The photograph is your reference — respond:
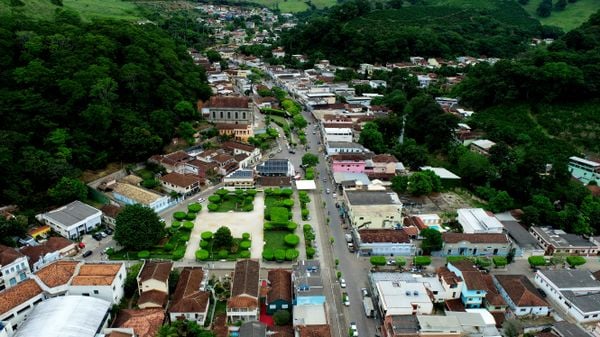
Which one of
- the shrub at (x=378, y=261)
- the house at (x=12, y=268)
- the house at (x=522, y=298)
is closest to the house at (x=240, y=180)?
the shrub at (x=378, y=261)

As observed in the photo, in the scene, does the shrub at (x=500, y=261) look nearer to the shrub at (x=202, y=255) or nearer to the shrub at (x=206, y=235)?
the shrub at (x=202, y=255)

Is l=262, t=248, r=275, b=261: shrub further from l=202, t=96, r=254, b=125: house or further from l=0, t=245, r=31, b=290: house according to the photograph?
l=202, t=96, r=254, b=125: house

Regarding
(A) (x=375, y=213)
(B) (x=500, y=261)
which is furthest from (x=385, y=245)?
(B) (x=500, y=261)

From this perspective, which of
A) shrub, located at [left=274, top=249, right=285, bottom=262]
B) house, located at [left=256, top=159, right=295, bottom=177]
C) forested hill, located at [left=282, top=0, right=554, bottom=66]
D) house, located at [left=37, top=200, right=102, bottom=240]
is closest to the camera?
shrub, located at [left=274, top=249, right=285, bottom=262]

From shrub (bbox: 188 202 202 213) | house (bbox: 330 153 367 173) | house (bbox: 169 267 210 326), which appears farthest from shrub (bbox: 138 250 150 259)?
house (bbox: 330 153 367 173)

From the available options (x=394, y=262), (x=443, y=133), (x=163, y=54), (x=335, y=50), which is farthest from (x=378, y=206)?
(x=335, y=50)

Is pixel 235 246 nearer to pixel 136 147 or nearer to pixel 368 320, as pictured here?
pixel 368 320
